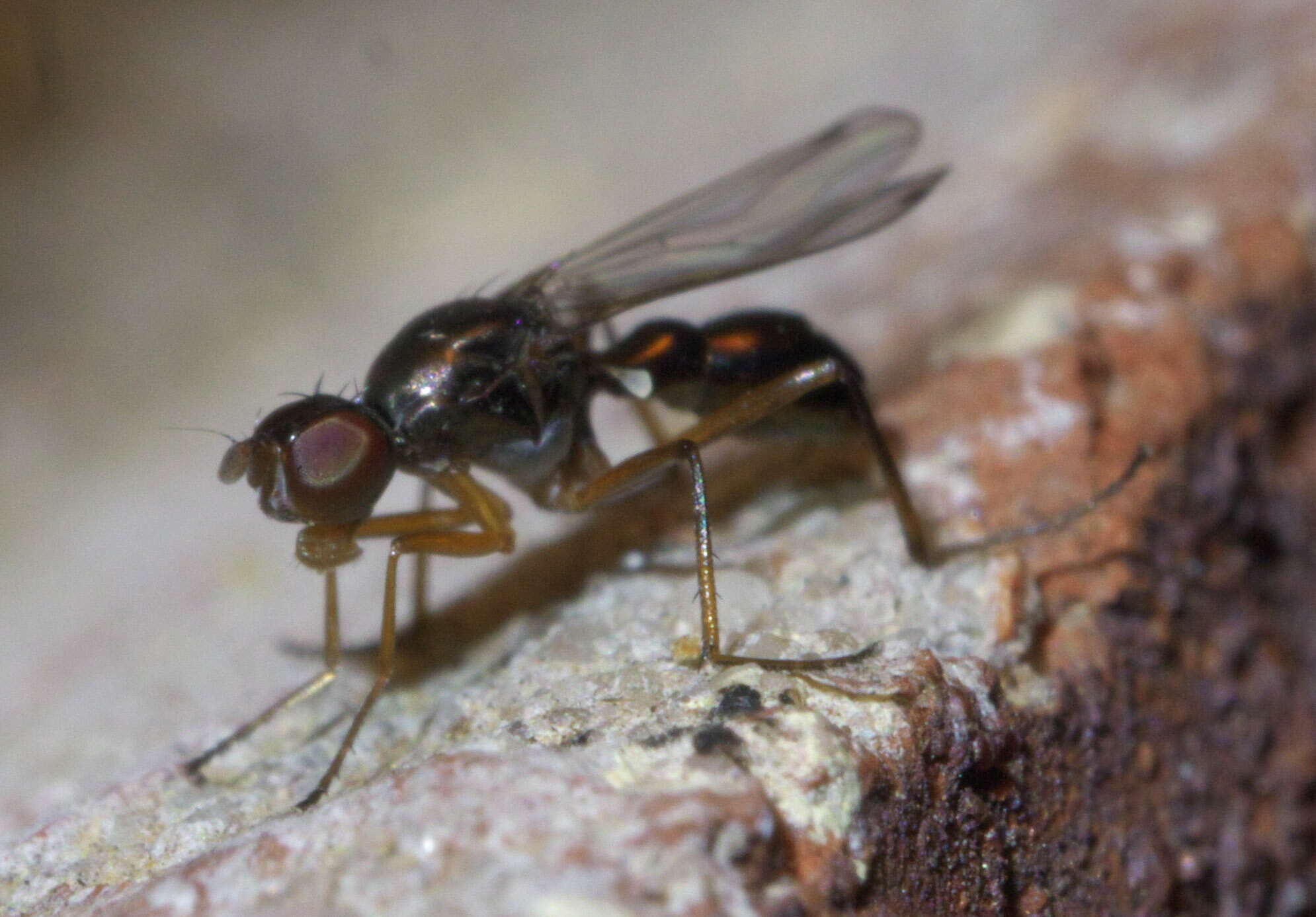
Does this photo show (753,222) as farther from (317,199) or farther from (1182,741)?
(317,199)

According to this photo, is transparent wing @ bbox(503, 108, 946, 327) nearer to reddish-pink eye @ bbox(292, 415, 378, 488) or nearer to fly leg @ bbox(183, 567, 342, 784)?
reddish-pink eye @ bbox(292, 415, 378, 488)

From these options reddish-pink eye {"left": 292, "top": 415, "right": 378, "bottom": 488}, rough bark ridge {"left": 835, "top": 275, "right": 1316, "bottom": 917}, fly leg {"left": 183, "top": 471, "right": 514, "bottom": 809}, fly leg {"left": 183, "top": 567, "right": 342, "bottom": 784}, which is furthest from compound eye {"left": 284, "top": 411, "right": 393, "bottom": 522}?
rough bark ridge {"left": 835, "top": 275, "right": 1316, "bottom": 917}

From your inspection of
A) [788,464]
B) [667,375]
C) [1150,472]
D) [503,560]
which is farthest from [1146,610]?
[503,560]

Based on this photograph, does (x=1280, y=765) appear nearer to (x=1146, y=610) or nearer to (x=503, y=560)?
(x=1146, y=610)

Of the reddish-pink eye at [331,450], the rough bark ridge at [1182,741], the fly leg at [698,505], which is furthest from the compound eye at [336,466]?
the rough bark ridge at [1182,741]

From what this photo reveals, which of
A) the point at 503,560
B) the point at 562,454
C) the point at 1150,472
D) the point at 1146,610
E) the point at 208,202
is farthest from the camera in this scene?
the point at 208,202

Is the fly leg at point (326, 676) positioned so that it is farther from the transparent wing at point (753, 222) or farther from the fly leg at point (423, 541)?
the transparent wing at point (753, 222)
